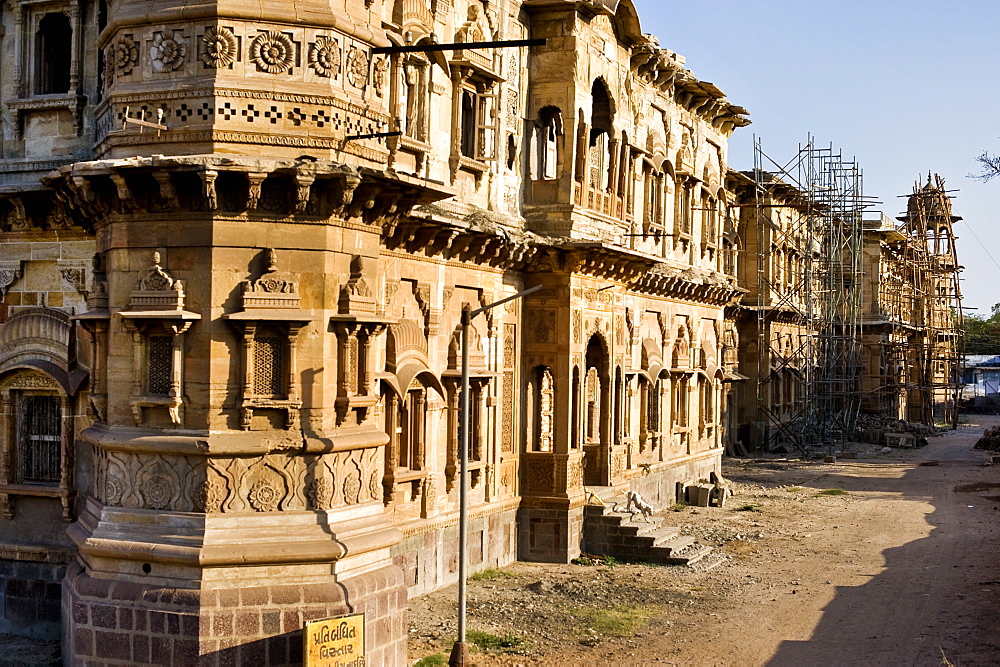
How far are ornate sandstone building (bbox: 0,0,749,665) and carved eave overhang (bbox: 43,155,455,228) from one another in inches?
1.2

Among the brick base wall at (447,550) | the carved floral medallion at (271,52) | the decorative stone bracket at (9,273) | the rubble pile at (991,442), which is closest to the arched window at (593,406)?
the brick base wall at (447,550)

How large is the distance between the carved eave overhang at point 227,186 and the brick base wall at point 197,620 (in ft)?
13.0

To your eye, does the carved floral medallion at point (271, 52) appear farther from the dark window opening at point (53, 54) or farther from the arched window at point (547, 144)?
the arched window at point (547, 144)

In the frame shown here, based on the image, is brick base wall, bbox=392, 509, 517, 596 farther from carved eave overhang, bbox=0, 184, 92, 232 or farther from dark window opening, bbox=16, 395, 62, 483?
carved eave overhang, bbox=0, 184, 92, 232

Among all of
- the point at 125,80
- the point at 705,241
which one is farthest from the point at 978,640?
the point at 705,241

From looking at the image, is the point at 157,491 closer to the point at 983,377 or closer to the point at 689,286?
the point at 689,286

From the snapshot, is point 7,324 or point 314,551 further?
point 7,324

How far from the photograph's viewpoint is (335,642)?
11727mm

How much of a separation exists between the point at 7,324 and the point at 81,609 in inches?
181

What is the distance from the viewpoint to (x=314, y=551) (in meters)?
11.9

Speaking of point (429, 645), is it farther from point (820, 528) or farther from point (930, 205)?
point (930, 205)

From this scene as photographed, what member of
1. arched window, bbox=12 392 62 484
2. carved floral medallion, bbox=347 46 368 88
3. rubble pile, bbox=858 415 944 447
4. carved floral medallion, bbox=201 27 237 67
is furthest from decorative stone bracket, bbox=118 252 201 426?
rubble pile, bbox=858 415 944 447

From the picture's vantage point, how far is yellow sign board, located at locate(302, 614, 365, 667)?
11.5 m

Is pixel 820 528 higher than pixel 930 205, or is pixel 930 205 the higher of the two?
pixel 930 205
